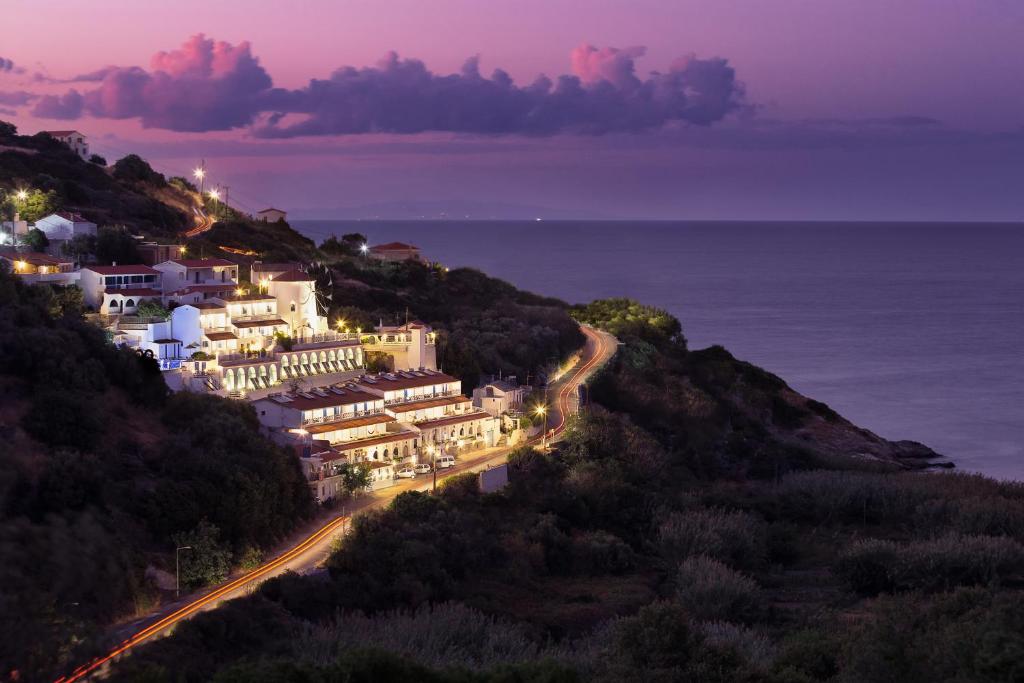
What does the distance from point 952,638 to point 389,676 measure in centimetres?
789

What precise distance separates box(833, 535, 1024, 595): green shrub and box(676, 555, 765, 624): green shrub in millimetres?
2438

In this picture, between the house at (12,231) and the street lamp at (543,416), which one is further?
the house at (12,231)

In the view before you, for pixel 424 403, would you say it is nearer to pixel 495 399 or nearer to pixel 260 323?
pixel 495 399

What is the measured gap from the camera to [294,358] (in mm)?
30875

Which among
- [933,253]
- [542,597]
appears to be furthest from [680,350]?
[933,253]

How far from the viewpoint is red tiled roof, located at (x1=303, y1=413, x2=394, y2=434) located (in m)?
27.1

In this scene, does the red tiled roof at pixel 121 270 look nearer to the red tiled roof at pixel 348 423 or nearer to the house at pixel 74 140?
the red tiled roof at pixel 348 423


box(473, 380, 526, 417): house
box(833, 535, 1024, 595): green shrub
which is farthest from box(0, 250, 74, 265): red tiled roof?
box(833, 535, 1024, 595): green shrub

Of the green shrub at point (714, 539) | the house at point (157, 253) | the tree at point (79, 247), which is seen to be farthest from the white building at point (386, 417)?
the tree at point (79, 247)

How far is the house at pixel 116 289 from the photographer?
3222 centimetres

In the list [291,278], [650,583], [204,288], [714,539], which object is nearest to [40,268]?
[204,288]

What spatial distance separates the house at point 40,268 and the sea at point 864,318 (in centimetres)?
3023

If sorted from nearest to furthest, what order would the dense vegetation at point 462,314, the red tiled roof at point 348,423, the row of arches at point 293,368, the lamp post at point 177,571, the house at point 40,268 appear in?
the lamp post at point 177,571 → the red tiled roof at point 348,423 → the row of arches at point 293,368 → the house at point 40,268 → the dense vegetation at point 462,314

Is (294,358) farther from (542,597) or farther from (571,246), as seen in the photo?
(571,246)
